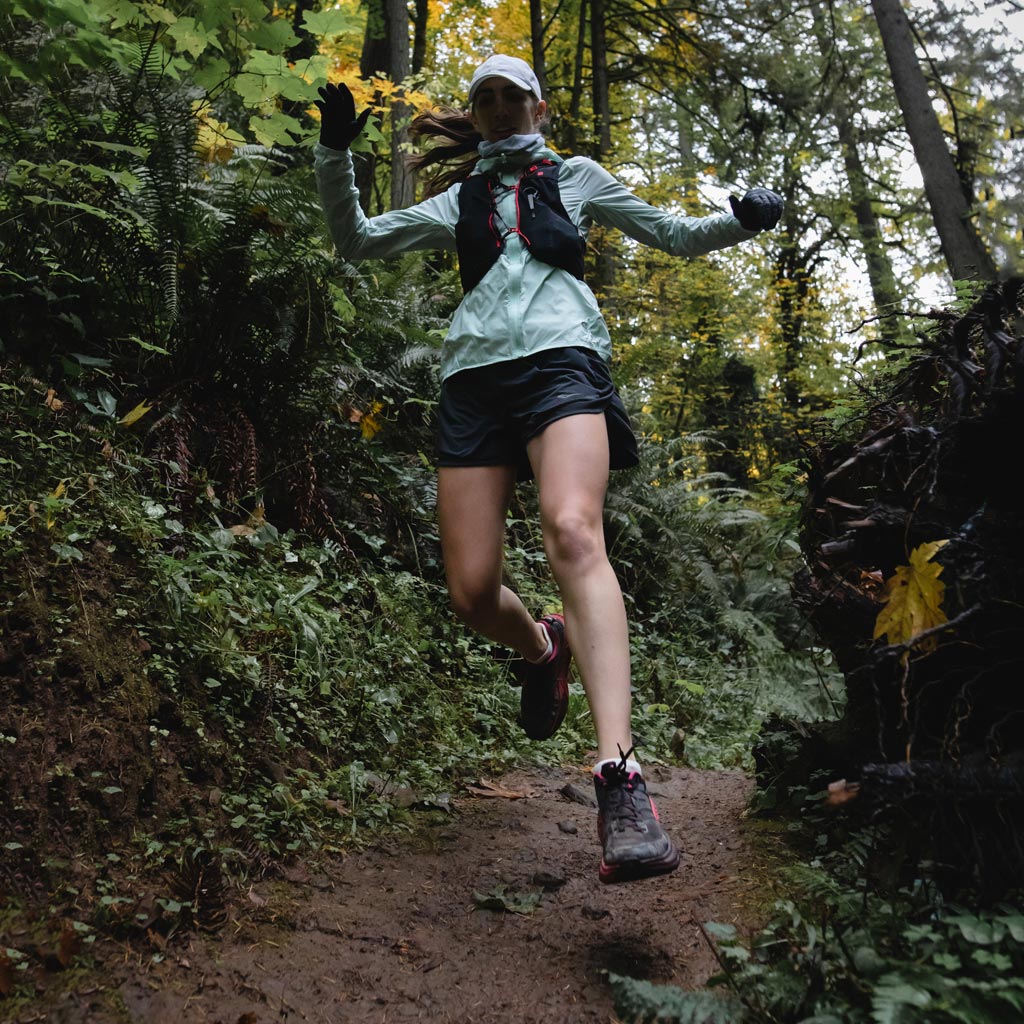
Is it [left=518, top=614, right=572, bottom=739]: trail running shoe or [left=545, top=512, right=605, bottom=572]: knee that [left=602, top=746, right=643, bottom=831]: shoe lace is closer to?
[left=545, top=512, right=605, bottom=572]: knee

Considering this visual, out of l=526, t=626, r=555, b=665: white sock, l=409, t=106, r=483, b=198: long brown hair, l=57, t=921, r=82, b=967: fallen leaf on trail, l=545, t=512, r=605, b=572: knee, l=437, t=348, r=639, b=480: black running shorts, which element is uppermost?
l=409, t=106, r=483, b=198: long brown hair

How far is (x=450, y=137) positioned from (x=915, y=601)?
252cm

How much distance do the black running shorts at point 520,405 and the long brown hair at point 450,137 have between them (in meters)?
1.00

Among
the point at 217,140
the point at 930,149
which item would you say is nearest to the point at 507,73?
the point at 217,140

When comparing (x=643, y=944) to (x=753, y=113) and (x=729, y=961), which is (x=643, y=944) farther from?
(x=753, y=113)

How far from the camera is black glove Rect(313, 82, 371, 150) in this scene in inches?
114

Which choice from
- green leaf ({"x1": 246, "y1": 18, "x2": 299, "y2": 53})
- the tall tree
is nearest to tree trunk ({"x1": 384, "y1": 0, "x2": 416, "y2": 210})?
the tall tree

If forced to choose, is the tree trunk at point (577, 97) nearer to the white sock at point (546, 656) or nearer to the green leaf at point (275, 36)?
the green leaf at point (275, 36)

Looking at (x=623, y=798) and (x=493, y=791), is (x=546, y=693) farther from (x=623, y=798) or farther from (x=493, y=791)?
(x=623, y=798)

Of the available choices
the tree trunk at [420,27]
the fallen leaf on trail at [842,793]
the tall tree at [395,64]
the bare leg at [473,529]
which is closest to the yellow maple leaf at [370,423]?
the bare leg at [473,529]

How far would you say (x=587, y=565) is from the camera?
99.8 inches

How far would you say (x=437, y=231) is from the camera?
314 centimetres

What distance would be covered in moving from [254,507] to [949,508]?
3188 millimetres

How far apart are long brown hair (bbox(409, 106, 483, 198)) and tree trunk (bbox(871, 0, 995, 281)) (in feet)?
24.5
